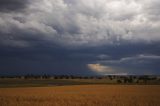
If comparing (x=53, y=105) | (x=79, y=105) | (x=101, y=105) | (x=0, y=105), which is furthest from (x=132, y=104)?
(x=0, y=105)

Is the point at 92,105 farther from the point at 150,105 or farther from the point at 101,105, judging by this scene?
the point at 150,105

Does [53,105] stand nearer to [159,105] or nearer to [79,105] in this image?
[79,105]

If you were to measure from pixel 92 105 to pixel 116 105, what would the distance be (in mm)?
2506

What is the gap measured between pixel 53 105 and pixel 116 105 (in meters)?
6.56

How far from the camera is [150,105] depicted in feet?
106

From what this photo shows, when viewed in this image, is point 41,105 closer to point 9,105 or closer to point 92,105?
point 9,105

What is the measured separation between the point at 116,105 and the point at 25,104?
9.69 m

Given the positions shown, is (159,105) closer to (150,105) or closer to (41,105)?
(150,105)

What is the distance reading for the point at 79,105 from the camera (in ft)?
105

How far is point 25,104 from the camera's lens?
32906 mm

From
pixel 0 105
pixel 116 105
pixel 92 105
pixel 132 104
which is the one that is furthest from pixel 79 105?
pixel 0 105

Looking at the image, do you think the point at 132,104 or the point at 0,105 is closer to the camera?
the point at 0,105

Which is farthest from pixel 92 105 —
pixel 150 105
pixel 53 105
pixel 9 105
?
pixel 9 105

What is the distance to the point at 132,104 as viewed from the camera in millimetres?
33469
